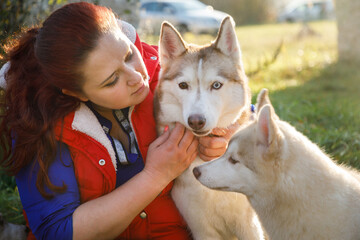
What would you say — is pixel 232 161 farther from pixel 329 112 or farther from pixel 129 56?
pixel 329 112

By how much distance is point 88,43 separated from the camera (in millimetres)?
Answer: 2070

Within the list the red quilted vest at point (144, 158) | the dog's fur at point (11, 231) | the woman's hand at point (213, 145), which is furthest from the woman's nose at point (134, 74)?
the dog's fur at point (11, 231)

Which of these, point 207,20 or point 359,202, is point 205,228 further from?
point 207,20

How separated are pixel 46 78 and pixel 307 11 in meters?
22.9

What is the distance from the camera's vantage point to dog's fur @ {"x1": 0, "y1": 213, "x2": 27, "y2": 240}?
2.87m

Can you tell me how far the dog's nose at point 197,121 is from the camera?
2.26 meters

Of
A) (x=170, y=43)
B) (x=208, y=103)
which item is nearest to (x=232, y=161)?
(x=208, y=103)

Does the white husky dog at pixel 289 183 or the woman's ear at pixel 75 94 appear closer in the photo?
the white husky dog at pixel 289 183

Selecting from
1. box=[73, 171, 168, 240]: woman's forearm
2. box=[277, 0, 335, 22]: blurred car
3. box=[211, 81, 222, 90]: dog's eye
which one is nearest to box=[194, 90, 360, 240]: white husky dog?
box=[73, 171, 168, 240]: woman's forearm

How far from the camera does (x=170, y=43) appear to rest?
2697 mm

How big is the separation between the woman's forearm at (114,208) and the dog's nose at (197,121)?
0.41 metres

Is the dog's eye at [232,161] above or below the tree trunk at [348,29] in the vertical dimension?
above

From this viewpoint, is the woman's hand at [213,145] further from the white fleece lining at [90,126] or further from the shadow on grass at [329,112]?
the shadow on grass at [329,112]

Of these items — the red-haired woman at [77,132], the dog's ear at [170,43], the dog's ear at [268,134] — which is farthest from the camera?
the dog's ear at [170,43]
